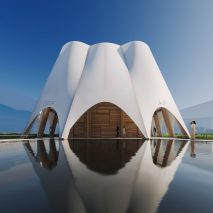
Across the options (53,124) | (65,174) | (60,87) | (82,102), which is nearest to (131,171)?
(65,174)

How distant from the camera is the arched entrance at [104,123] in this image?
66.8 feet

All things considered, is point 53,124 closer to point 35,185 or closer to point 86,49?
point 86,49

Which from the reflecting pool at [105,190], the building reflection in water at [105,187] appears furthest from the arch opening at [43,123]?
the building reflection in water at [105,187]

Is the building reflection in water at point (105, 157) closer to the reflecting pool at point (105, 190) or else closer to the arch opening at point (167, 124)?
the reflecting pool at point (105, 190)

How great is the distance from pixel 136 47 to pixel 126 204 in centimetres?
2048

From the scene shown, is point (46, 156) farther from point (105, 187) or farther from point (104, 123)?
point (104, 123)

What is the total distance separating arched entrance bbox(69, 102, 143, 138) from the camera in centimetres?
2038

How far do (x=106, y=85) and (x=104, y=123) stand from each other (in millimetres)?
4488

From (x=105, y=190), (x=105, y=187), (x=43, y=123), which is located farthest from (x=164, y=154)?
(x=43, y=123)

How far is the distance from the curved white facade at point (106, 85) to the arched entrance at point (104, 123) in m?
3.17

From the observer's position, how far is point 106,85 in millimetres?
18062

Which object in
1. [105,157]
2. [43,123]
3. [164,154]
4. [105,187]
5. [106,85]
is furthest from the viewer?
[43,123]

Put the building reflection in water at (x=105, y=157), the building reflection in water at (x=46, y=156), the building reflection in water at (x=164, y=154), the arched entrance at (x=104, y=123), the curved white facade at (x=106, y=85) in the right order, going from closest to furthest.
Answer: the building reflection in water at (x=105, y=157), the building reflection in water at (x=46, y=156), the building reflection in water at (x=164, y=154), the curved white facade at (x=106, y=85), the arched entrance at (x=104, y=123)

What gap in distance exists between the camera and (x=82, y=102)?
17.2m
